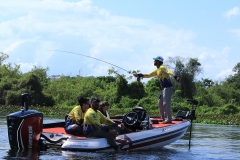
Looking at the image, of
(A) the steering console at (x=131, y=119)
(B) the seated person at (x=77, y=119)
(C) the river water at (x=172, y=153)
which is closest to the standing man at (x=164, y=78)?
(A) the steering console at (x=131, y=119)

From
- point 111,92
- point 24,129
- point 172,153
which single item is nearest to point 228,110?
point 111,92

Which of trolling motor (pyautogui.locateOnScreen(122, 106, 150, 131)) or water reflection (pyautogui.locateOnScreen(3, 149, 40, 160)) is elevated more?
trolling motor (pyautogui.locateOnScreen(122, 106, 150, 131))

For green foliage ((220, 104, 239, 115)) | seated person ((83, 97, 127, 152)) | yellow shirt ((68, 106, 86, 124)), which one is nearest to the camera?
seated person ((83, 97, 127, 152))

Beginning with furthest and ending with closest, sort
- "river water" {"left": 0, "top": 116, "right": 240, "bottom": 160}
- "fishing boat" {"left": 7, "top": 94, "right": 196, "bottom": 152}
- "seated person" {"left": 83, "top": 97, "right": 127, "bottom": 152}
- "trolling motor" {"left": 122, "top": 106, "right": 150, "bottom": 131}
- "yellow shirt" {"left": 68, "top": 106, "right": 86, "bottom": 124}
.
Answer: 1. "trolling motor" {"left": 122, "top": 106, "right": 150, "bottom": 131}
2. "yellow shirt" {"left": 68, "top": 106, "right": 86, "bottom": 124}
3. "seated person" {"left": 83, "top": 97, "right": 127, "bottom": 152}
4. "fishing boat" {"left": 7, "top": 94, "right": 196, "bottom": 152}
5. "river water" {"left": 0, "top": 116, "right": 240, "bottom": 160}

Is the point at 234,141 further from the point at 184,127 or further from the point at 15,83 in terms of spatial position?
the point at 15,83

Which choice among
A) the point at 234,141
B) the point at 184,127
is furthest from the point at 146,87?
the point at 184,127

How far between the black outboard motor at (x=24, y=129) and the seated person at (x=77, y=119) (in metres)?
0.93

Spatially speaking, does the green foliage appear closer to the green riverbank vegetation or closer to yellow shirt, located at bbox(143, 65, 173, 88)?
the green riverbank vegetation

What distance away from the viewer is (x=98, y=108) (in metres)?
12.1

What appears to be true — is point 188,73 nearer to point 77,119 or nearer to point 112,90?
point 112,90

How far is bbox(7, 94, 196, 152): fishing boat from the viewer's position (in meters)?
10.8

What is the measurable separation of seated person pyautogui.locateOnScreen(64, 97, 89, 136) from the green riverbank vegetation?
56.8 feet

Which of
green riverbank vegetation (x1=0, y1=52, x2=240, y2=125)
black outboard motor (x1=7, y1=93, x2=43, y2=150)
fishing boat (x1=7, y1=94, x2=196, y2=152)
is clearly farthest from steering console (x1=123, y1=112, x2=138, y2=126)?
green riverbank vegetation (x1=0, y1=52, x2=240, y2=125)

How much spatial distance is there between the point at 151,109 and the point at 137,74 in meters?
20.7
